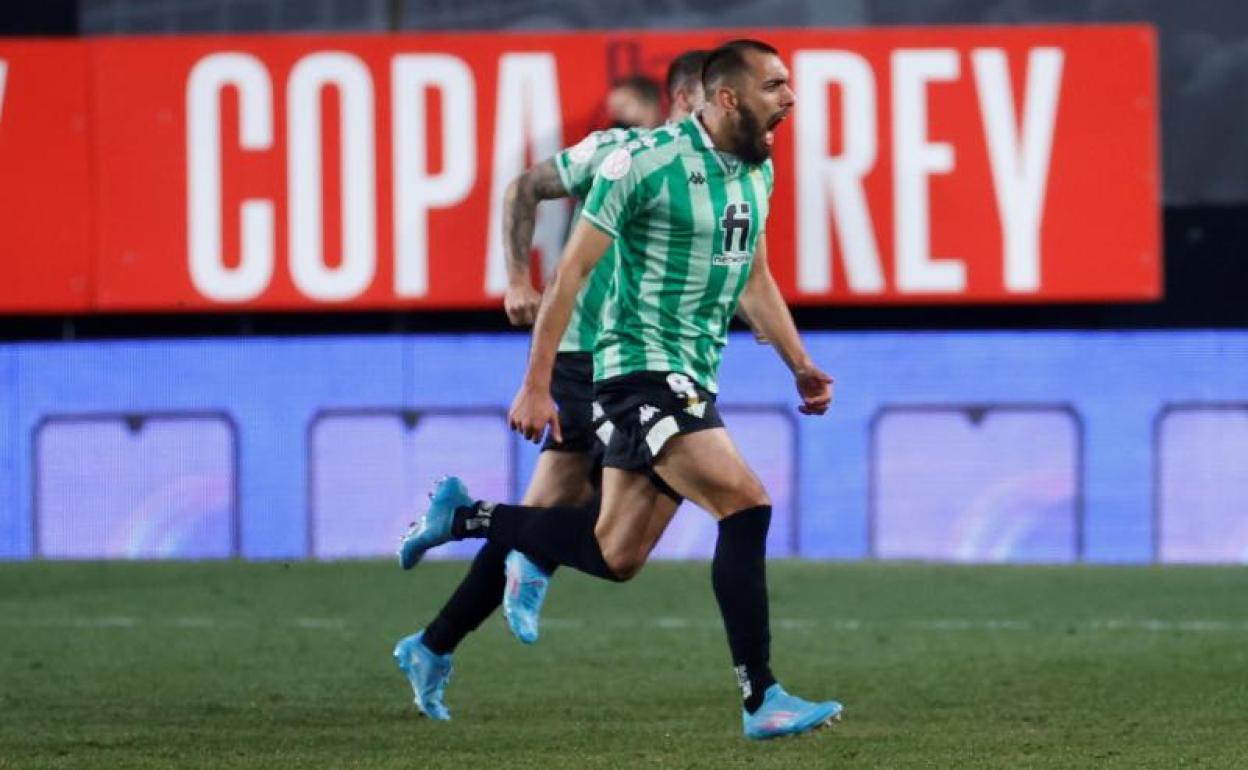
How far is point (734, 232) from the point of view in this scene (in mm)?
6207

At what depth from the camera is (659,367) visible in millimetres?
6180

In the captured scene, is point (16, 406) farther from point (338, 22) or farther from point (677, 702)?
point (677, 702)

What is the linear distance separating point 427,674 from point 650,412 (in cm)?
119

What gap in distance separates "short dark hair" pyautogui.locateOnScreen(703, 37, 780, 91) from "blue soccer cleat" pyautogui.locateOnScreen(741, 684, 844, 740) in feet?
4.69

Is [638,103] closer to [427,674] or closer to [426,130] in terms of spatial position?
[427,674]

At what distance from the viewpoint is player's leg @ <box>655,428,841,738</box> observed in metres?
6.06

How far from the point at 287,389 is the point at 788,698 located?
684 centimetres

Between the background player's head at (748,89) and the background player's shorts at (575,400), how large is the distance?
123cm

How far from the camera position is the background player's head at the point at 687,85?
7.09m

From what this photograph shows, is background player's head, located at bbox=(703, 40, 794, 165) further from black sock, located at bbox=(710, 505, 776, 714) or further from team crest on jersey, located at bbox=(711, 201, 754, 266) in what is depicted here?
black sock, located at bbox=(710, 505, 776, 714)

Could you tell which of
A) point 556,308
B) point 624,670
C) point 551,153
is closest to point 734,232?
point 556,308

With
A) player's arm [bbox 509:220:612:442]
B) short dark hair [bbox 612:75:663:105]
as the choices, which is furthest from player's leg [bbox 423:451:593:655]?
short dark hair [bbox 612:75:663:105]

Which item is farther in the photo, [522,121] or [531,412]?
[522,121]

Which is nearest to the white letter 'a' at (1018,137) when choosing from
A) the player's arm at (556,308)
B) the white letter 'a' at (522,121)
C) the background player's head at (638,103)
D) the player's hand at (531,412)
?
the white letter 'a' at (522,121)
